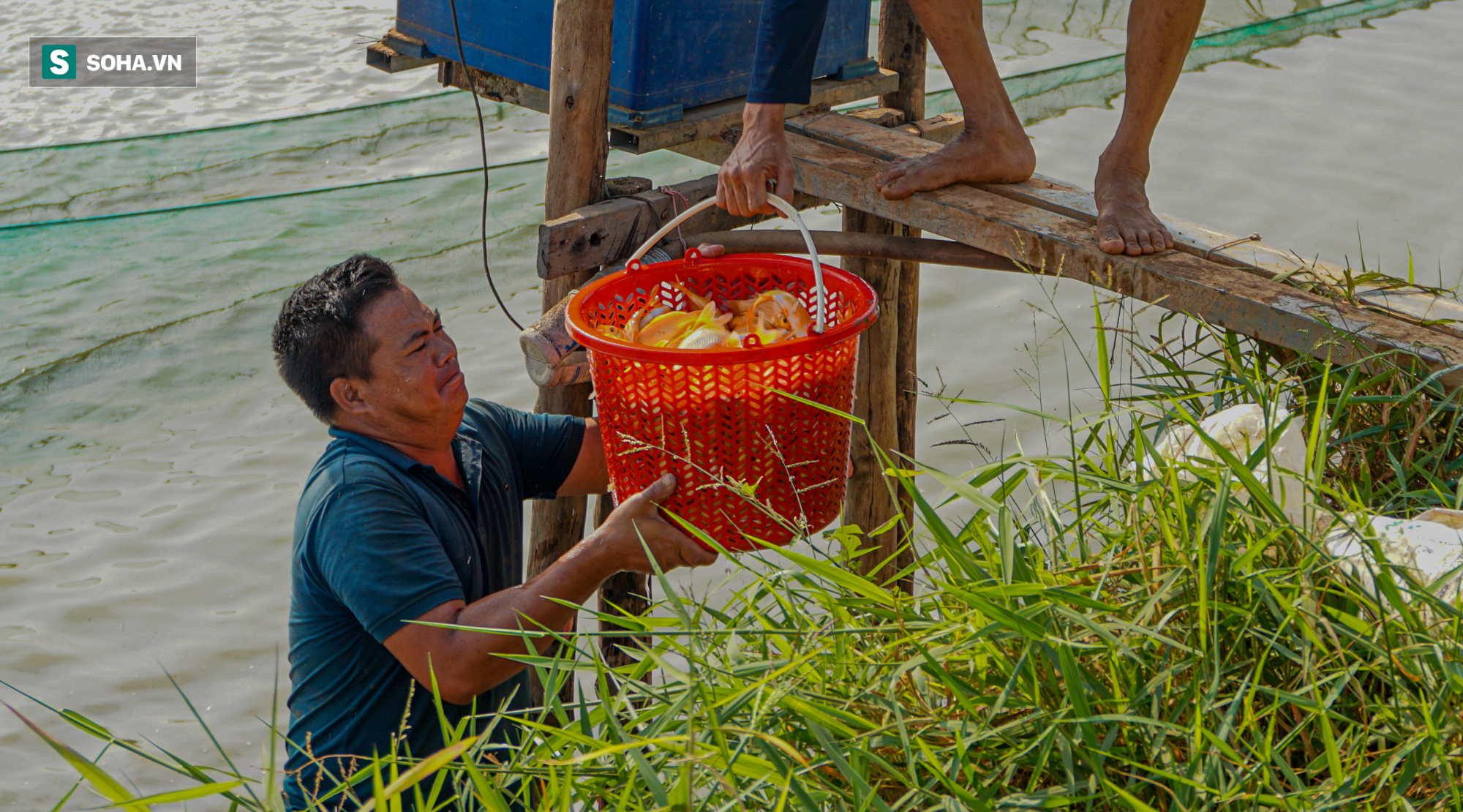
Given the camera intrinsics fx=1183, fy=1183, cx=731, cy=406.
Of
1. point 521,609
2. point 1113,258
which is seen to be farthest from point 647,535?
point 1113,258

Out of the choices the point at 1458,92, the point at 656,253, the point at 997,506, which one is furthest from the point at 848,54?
the point at 1458,92

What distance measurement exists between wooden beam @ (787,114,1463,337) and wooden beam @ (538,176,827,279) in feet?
1.35

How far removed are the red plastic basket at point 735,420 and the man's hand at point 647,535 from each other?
1.2 inches

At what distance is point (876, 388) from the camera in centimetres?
333

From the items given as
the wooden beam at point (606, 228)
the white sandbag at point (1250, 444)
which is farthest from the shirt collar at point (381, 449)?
the white sandbag at point (1250, 444)

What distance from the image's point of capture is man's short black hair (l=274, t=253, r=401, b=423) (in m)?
2.20

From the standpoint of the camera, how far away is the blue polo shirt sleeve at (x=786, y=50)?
2535 mm

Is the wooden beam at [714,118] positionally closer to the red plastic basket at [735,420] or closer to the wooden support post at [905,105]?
the wooden support post at [905,105]

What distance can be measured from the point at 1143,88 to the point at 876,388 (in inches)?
41.6

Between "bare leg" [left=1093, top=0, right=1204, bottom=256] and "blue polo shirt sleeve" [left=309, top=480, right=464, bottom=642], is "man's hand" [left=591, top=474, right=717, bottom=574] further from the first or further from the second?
"bare leg" [left=1093, top=0, right=1204, bottom=256]

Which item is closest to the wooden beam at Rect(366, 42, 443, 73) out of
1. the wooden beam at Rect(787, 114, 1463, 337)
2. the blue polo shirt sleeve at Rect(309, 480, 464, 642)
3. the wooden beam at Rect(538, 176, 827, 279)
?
the wooden beam at Rect(538, 176, 827, 279)

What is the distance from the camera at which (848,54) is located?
3.38 metres

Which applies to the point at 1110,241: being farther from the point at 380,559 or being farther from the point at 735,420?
the point at 380,559

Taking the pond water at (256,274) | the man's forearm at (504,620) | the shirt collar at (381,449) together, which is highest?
the shirt collar at (381,449)
